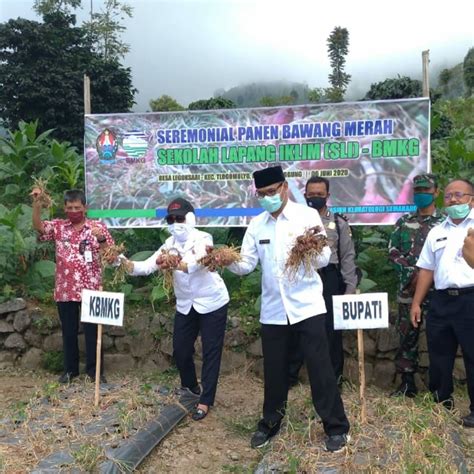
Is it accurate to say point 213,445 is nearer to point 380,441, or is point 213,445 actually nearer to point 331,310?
point 380,441

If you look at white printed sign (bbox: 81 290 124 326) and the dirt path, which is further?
white printed sign (bbox: 81 290 124 326)

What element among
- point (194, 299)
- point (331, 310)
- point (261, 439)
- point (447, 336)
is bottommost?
point (261, 439)

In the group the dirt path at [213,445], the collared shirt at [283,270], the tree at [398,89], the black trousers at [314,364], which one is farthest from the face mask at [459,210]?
the tree at [398,89]

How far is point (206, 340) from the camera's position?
4.33 m

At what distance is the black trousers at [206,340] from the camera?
4316mm

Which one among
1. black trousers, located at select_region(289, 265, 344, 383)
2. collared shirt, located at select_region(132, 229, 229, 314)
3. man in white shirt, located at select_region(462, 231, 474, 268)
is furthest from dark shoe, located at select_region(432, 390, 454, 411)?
collared shirt, located at select_region(132, 229, 229, 314)

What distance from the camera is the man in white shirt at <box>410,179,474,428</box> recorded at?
3.98 meters

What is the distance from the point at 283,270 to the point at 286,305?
0.22 metres

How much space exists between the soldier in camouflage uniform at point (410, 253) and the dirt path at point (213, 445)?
4.30 feet

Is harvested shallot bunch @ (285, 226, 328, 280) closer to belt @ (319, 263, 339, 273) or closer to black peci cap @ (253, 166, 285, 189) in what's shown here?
black peci cap @ (253, 166, 285, 189)

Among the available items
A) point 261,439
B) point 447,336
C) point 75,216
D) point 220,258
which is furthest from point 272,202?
point 75,216

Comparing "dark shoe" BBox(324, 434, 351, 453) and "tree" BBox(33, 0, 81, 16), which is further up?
"tree" BBox(33, 0, 81, 16)

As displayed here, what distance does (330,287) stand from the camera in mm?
4398

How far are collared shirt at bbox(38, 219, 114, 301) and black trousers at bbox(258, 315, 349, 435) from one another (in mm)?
1888
